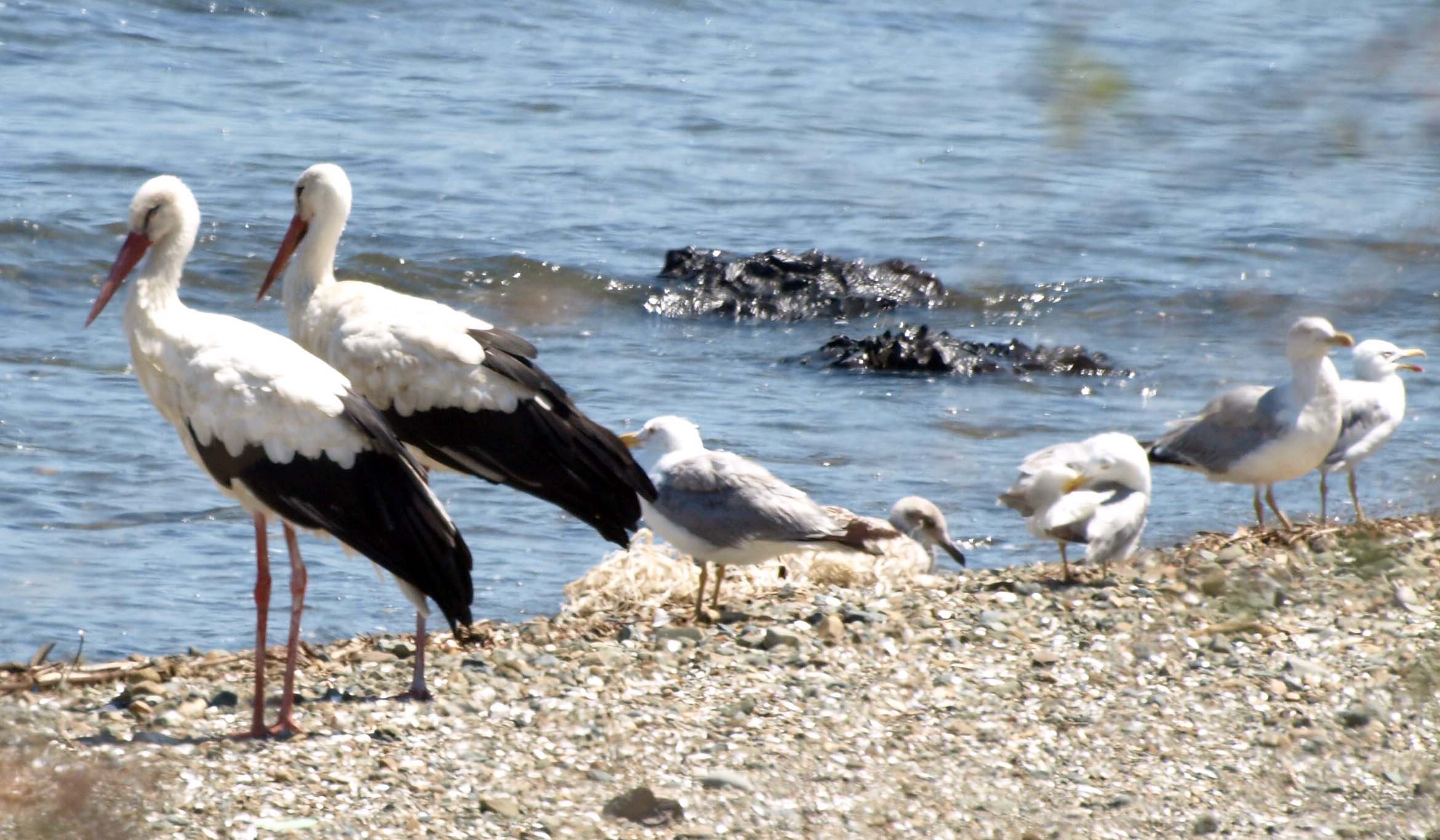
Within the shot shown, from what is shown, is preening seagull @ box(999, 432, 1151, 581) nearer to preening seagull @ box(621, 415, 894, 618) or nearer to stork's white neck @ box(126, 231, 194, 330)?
preening seagull @ box(621, 415, 894, 618)

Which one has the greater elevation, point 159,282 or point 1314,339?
point 159,282

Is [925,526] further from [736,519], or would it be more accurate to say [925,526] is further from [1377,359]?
[1377,359]

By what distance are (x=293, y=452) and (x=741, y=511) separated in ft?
6.88

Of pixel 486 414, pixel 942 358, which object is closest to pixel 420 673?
pixel 486 414

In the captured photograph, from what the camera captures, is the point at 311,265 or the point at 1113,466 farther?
the point at 1113,466

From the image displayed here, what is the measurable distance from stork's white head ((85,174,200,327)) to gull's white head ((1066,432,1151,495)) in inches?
143

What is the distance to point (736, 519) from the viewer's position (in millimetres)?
6742

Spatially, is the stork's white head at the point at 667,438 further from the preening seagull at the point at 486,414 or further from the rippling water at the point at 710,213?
the preening seagull at the point at 486,414

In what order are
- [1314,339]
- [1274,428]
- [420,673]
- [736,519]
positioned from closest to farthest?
[420,673] → [736,519] → [1314,339] → [1274,428]

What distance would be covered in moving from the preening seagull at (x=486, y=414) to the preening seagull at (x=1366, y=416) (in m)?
3.76

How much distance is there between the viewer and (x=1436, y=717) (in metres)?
5.29

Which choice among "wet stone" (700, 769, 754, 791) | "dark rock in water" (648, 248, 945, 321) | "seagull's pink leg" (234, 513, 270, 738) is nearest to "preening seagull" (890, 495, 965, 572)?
"wet stone" (700, 769, 754, 791)

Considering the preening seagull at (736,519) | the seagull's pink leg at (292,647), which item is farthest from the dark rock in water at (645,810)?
the preening seagull at (736,519)

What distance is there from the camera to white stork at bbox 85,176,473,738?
201 inches
